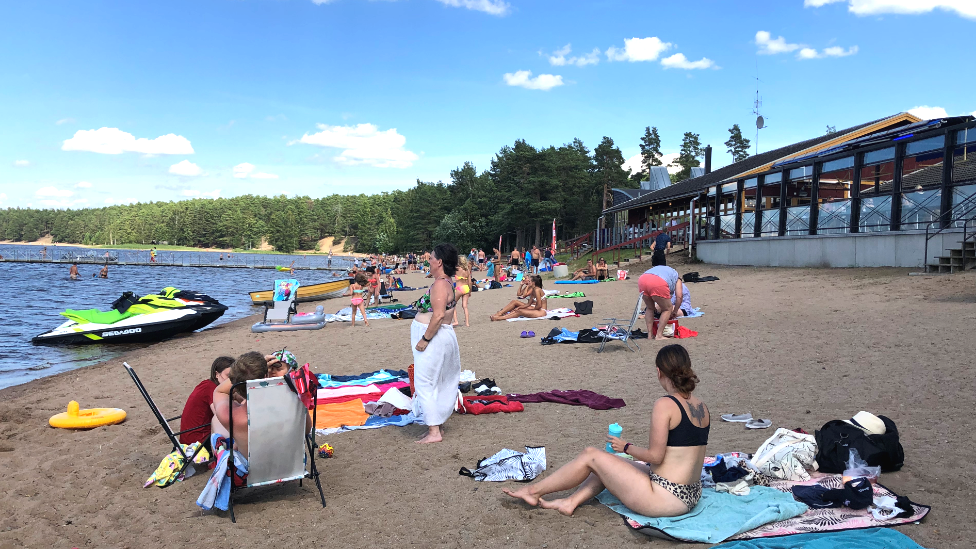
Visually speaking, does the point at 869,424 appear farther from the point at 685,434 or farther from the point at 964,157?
the point at 964,157

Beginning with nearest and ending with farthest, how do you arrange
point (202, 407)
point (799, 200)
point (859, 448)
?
point (859, 448) < point (202, 407) < point (799, 200)

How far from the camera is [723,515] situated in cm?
355

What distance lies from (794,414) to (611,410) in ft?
5.51

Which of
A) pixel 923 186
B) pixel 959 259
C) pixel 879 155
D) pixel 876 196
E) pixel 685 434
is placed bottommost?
pixel 685 434

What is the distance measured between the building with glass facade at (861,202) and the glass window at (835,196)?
28 millimetres

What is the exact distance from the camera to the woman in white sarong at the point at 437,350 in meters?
5.23

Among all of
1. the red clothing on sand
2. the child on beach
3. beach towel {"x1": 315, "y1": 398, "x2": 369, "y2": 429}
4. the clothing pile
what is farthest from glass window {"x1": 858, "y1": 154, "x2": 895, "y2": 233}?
the red clothing on sand

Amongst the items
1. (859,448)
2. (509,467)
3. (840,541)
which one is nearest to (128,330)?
(509,467)

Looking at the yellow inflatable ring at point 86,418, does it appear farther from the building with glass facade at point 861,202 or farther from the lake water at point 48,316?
the building with glass facade at point 861,202

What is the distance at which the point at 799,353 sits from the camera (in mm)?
8102

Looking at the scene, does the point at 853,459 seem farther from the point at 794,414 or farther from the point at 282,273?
the point at 282,273

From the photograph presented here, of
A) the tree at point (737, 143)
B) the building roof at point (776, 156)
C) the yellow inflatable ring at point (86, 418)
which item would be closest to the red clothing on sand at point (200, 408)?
the yellow inflatable ring at point (86, 418)

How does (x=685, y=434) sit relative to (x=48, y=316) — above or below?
above

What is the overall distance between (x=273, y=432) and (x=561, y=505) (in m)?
1.89
